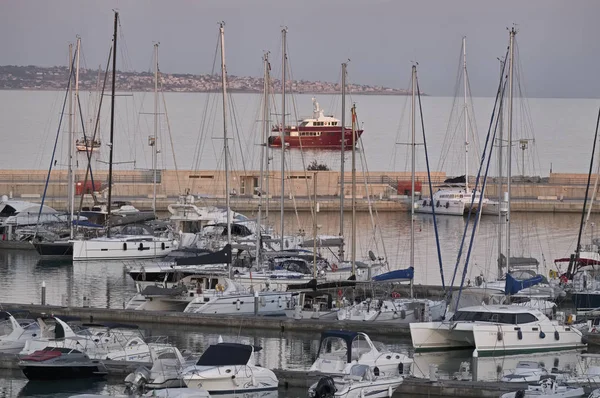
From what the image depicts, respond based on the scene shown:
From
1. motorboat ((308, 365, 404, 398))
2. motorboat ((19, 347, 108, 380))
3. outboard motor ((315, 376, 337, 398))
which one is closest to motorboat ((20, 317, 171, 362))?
motorboat ((19, 347, 108, 380))

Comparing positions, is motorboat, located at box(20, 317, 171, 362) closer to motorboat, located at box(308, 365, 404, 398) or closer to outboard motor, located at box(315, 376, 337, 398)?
motorboat, located at box(308, 365, 404, 398)

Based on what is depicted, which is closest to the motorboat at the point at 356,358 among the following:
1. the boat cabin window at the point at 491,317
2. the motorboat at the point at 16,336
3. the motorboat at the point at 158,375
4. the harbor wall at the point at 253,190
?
the motorboat at the point at 158,375

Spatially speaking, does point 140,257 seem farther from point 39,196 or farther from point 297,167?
point 297,167

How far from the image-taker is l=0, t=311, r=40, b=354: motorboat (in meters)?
25.8

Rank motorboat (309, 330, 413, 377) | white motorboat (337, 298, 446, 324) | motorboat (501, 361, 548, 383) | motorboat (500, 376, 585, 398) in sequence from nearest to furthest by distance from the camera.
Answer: motorboat (500, 376, 585, 398) < motorboat (501, 361, 548, 383) < motorboat (309, 330, 413, 377) < white motorboat (337, 298, 446, 324)

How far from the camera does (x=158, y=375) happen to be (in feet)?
73.6

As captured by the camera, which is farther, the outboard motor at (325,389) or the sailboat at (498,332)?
the sailboat at (498,332)

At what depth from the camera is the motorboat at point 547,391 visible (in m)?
21.1

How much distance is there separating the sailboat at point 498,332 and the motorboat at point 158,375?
6.16 metres

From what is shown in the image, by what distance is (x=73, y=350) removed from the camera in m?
24.3

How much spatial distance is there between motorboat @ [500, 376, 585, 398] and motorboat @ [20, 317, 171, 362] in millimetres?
6899

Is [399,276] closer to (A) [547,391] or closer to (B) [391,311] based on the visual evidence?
(B) [391,311]

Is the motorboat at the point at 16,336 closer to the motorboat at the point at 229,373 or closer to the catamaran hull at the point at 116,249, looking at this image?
the motorboat at the point at 229,373

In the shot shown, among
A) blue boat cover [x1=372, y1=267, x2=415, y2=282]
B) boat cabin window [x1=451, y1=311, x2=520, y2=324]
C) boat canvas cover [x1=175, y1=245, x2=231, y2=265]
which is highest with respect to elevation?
boat canvas cover [x1=175, y1=245, x2=231, y2=265]
